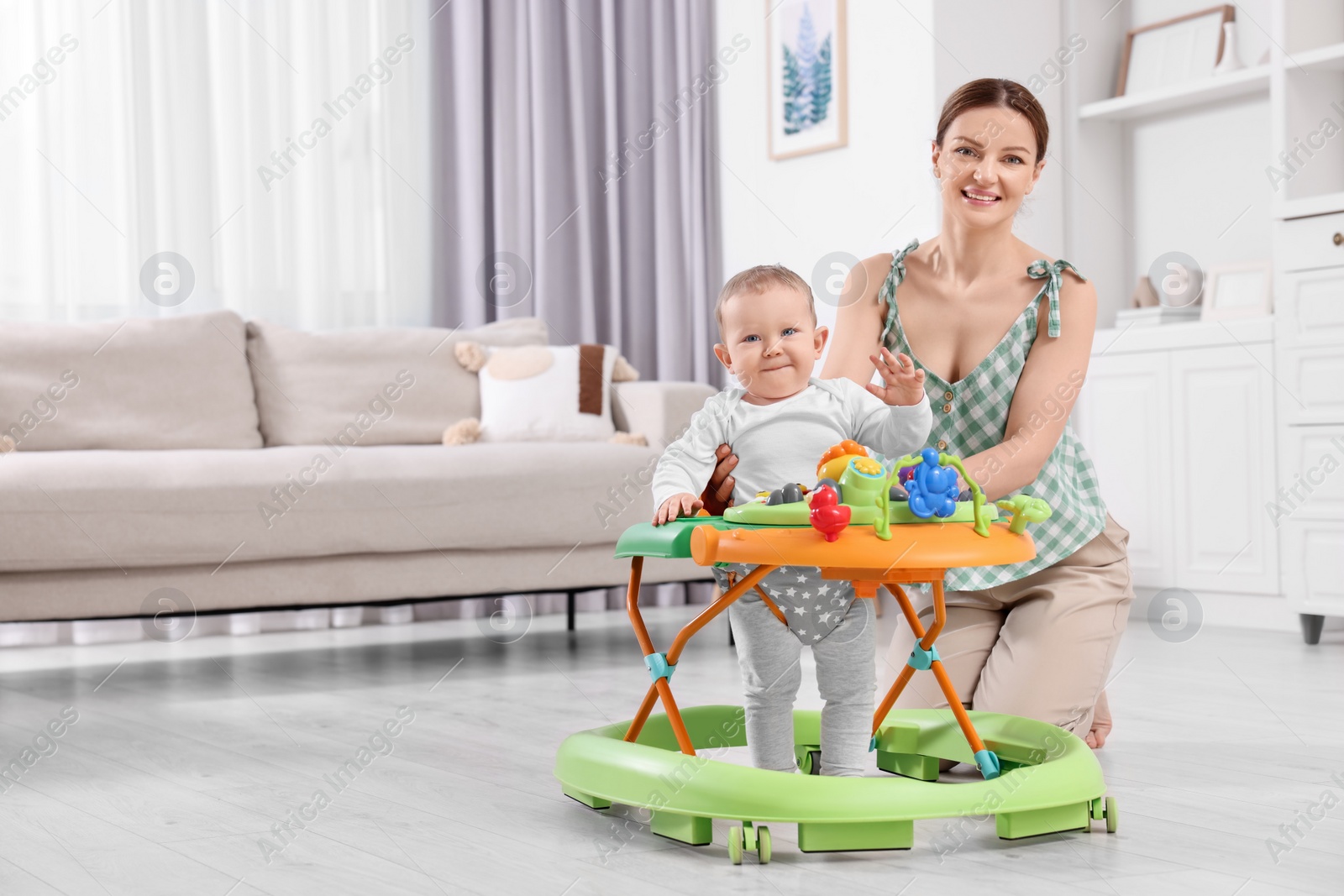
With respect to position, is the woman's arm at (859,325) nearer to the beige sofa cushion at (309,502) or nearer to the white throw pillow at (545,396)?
the beige sofa cushion at (309,502)

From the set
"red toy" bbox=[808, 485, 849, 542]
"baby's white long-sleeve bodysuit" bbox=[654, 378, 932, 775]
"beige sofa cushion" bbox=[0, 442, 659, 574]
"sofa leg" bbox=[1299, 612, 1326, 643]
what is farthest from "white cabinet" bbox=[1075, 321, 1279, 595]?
"red toy" bbox=[808, 485, 849, 542]

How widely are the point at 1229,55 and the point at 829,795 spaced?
308 centimetres

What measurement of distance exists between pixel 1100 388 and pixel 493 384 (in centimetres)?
167

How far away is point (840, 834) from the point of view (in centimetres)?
141

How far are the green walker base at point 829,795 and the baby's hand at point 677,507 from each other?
0.85 feet

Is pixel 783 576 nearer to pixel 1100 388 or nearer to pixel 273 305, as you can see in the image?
pixel 1100 388

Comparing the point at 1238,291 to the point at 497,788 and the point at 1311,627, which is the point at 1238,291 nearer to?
→ the point at 1311,627

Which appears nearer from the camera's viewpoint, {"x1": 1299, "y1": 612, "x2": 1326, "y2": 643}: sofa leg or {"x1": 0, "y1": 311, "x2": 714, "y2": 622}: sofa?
{"x1": 0, "y1": 311, "x2": 714, "y2": 622}: sofa

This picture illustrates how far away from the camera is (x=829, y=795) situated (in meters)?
1.40

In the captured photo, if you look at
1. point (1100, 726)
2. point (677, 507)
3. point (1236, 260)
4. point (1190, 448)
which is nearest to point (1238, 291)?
point (1236, 260)

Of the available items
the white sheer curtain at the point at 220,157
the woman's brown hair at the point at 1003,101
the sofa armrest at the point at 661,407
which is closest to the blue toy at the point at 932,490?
the woman's brown hair at the point at 1003,101

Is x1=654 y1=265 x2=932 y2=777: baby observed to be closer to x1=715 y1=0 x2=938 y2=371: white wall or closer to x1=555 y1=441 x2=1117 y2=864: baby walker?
x1=555 y1=441 x2=1117 y2=864: baby walker

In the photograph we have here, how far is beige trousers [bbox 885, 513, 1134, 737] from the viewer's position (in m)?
→ 1.86

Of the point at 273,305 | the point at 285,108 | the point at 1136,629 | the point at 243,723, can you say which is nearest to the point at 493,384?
the point at 273,305
